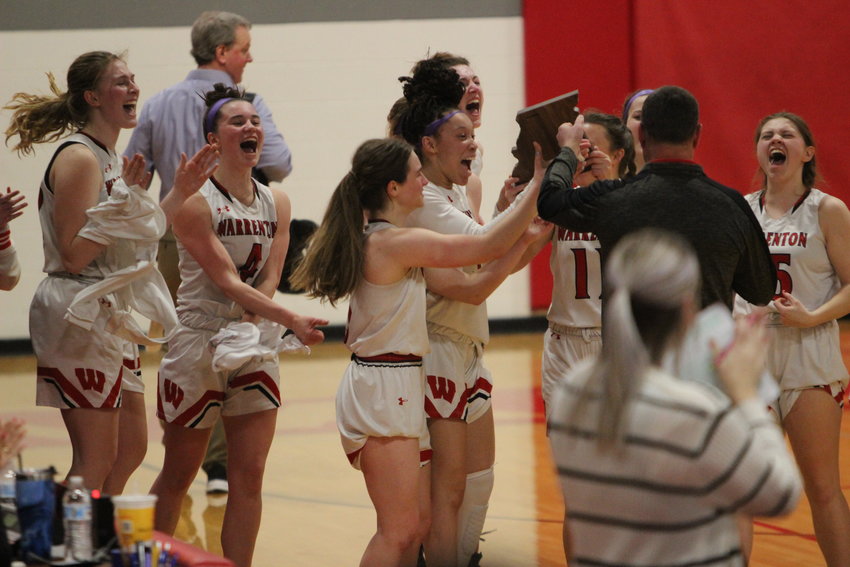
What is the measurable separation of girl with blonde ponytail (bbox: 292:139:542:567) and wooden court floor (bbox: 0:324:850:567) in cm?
80

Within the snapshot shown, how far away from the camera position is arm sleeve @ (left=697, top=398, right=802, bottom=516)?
2.11 m

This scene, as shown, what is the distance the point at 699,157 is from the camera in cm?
1201

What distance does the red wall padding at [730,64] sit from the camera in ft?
38.8

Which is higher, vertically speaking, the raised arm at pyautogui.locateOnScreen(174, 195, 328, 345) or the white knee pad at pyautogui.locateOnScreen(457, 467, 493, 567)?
the raised arm at pyautogui.locateOnScreen(174, 195, 328, 345)

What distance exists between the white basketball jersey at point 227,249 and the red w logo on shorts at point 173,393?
0.30 m

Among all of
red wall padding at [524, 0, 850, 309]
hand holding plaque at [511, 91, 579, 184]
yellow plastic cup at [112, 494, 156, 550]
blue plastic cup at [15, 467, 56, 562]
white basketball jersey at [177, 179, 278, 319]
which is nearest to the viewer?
yellow plastic cup at [112, 494, 156, 550]

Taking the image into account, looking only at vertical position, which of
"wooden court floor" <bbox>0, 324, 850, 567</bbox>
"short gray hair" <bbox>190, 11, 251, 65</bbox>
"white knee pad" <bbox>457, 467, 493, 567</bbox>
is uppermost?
"short gray hair" <bbox>190, 11, 251, 65</bbox>

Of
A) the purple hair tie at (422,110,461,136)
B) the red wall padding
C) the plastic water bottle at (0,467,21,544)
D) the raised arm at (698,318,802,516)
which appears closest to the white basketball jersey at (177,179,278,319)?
the purple hair tie at (422,110,461,136)

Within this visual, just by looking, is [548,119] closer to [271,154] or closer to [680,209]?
[680,209]

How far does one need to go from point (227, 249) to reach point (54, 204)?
2.22ft

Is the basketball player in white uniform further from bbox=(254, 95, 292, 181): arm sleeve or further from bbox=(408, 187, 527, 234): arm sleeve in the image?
bbox=(254, 95, 292, 181): arm sleeve

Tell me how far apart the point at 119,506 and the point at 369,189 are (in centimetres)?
166

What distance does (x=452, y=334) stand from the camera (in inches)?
171

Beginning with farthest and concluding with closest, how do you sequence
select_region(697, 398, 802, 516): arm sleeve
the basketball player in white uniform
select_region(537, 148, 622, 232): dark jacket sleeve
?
the basketball player in white uniform → select_region(537, 148, 622, 232): dark jacket sleeve → select_region(697, 398, 802, 516): arm sleeve
